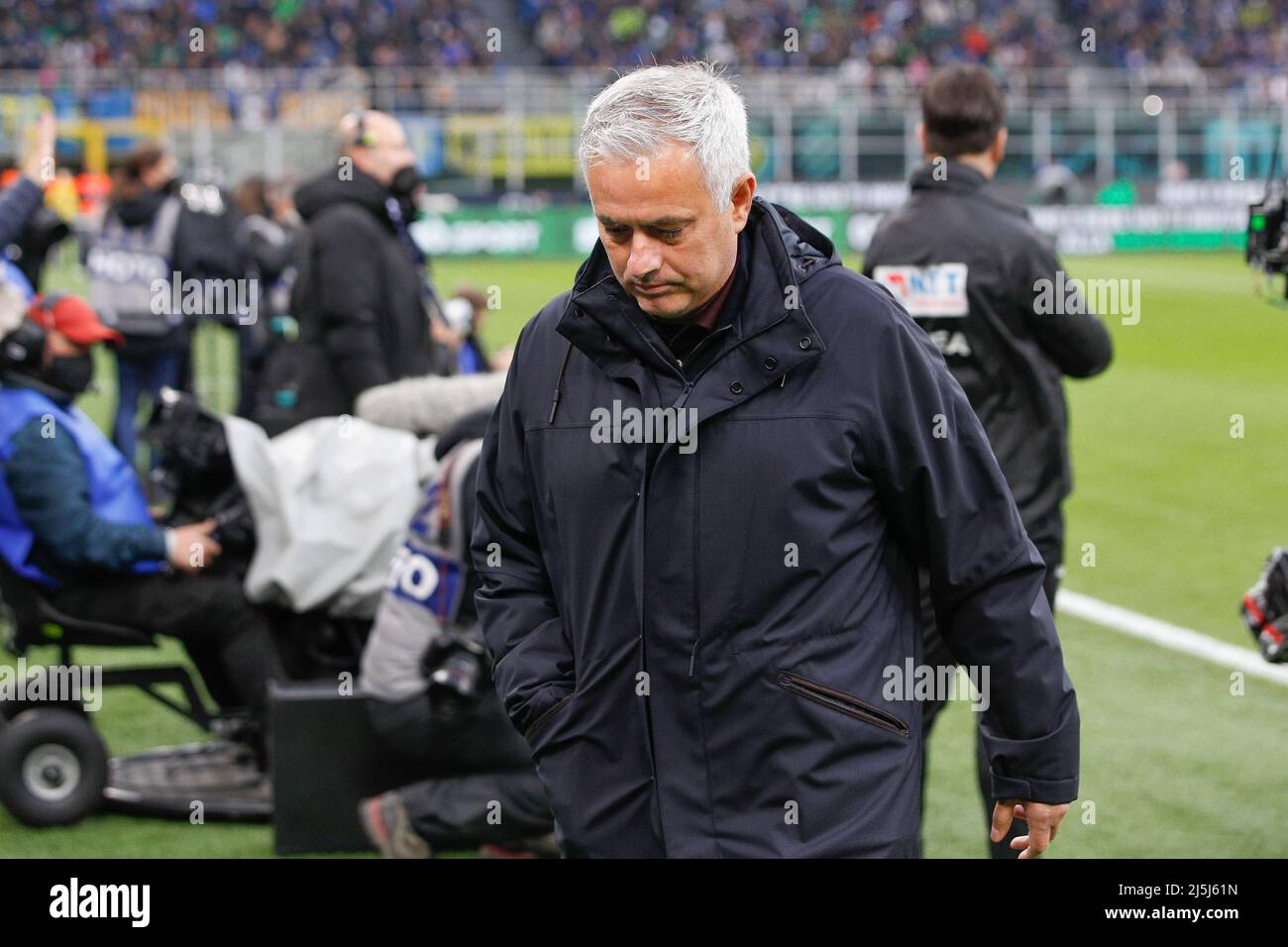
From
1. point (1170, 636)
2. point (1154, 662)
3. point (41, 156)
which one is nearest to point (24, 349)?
point (41, 156)

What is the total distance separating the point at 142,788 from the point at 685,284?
3.78m

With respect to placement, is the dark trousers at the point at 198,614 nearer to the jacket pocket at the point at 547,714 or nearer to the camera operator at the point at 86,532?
the camera operator at the point at 86,532

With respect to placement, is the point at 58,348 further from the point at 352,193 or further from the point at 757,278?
the point at 757,278

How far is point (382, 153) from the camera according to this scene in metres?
6.96

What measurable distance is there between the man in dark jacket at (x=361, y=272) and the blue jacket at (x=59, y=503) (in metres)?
1.50

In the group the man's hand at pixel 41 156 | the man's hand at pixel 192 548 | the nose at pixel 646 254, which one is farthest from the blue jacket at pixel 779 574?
the man's hand at pixel 41 156

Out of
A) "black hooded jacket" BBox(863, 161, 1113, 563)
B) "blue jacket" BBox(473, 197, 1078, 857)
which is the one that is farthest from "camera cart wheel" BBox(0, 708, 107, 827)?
"blue jacket" BBox(473, 197, 1078, 857)

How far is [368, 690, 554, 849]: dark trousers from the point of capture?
511 cm

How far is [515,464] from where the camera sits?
3.05 meters

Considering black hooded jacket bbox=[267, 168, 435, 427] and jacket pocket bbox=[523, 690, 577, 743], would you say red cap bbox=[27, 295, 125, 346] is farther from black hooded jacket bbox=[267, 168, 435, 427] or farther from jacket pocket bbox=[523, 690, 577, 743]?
jacket pocket bbox=[523, 690, 577, 743]

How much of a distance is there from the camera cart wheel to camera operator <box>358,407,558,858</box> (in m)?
1.02

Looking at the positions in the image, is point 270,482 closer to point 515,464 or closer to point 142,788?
point 142,788
